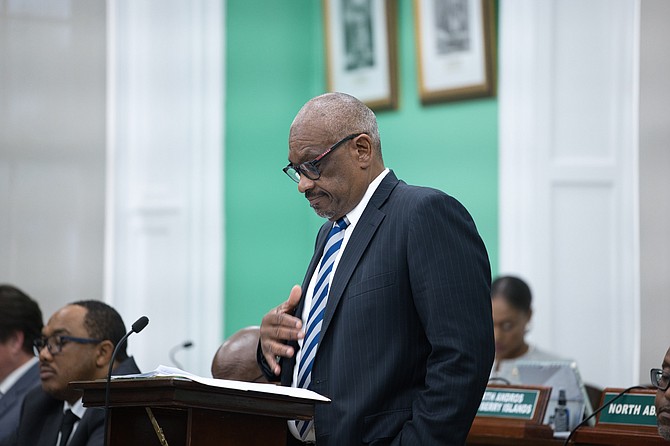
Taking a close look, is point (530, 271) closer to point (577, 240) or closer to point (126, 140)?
point (577, 240)

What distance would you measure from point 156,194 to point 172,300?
0.63m

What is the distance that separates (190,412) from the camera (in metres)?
2.56

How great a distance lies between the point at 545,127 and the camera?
6.06m

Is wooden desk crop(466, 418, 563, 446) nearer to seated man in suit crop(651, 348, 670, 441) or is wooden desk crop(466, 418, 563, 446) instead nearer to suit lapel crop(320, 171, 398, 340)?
seated man in suit crop(651, 348, 670, 441)

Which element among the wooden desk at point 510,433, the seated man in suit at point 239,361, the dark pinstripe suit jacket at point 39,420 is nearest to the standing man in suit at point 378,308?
the seated man in suit at point 239,361

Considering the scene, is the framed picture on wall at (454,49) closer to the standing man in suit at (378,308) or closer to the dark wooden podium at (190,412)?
the standing man in suit at (378,308)

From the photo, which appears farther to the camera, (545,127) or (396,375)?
(545,127)

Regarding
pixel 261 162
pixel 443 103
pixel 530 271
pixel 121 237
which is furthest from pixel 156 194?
pixel 530 271

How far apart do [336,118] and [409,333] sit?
0.59 m

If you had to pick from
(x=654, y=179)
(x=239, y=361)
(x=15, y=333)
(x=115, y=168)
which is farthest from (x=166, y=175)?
(x=239, y=361)

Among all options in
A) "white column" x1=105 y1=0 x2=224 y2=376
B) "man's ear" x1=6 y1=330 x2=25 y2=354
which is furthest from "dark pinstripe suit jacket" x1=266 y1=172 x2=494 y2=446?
"white column" x1=105 y1=0 x2=224 y2=376

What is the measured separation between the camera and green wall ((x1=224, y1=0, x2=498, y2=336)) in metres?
6.71

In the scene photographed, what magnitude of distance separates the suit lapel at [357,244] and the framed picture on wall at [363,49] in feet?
12.7

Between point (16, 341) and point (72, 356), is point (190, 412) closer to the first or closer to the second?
point (72, 356)
